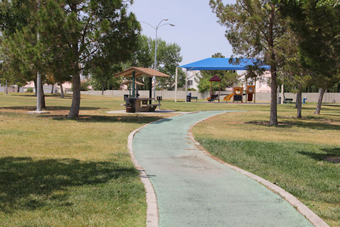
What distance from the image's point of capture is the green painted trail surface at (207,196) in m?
4.51

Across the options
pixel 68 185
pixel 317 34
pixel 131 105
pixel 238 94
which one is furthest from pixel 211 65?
pixel 68 185

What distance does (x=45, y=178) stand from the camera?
6.09m

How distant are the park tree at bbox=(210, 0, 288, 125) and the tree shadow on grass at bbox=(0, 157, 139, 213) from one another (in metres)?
11.7

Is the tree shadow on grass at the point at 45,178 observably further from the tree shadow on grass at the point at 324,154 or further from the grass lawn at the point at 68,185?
the tree shadow on grass at the point at 324,154

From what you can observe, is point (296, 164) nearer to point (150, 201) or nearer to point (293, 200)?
point (293, 200)

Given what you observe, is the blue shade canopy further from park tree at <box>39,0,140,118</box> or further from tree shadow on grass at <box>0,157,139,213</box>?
tree shadow on grass at <box>0,157,139,213</box>

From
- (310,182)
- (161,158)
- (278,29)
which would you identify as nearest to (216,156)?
(161,158)

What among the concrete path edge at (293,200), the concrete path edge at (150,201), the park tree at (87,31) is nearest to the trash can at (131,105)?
the park tree at (87,31)

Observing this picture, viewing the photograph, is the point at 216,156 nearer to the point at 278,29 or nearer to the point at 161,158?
the point at 161,158

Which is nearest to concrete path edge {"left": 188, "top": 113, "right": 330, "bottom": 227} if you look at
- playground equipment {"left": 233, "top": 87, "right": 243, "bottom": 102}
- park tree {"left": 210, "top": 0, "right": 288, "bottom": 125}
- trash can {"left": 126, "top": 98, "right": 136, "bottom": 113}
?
park tree {"left": 210, "top": 0, "right": 288, "bottom": 125}

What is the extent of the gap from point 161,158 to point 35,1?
1368 centimetres

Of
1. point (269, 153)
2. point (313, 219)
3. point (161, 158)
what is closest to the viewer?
point (313, 219)

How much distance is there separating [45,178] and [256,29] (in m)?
13.6

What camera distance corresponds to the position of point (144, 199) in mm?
5188
